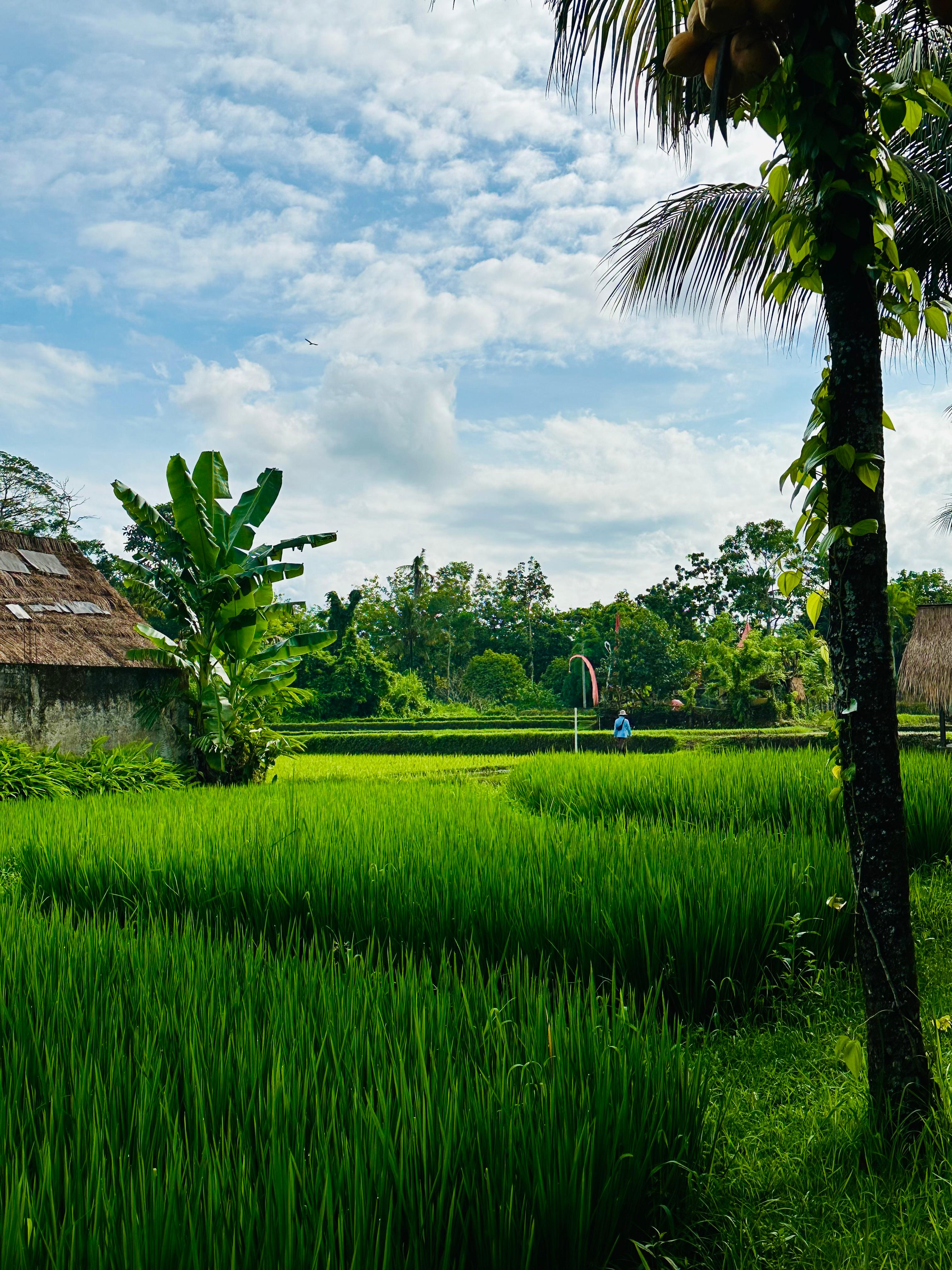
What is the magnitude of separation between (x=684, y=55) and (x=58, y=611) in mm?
9777

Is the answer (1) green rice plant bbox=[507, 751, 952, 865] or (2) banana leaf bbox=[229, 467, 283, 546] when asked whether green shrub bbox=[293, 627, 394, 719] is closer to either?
(2) banana leaf bbox=[229, 467, 283, 546]

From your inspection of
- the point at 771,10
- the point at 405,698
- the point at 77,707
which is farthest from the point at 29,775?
the point at 405,698

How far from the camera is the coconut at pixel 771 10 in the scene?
5.26ft

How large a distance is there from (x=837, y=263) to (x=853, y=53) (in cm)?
45

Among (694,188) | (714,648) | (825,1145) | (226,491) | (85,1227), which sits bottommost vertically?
(825,1145)

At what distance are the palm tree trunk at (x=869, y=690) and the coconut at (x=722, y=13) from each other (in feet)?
1.06

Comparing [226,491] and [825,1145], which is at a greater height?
[226,491]

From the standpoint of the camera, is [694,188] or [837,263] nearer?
[837,263]

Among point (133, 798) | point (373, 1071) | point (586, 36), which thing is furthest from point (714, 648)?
point (373, 1071)

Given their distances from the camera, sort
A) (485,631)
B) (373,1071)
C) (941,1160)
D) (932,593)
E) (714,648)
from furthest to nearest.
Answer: (485,631) → (932,593) → (714,648) → (941,1160) → (373,1071)

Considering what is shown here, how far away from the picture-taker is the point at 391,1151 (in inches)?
52.4

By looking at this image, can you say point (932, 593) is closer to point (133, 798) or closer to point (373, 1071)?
point (133, 798)

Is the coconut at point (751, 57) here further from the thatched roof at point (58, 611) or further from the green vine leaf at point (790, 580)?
the thatched roof at point (58, 611)

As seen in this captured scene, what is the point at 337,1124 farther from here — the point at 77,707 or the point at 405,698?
the point at 405,698
